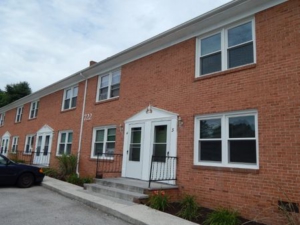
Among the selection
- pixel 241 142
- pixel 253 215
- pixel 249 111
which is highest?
pixel 249 111

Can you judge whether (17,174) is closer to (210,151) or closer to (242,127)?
(210,151)

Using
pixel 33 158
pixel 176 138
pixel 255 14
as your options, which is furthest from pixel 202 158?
pixel 33 158

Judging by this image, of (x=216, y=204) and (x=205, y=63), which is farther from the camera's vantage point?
(x=205, y=63)

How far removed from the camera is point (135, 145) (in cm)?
1025

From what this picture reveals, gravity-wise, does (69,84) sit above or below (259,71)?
above

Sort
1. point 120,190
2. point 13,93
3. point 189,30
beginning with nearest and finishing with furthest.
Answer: point 120,190 → point 189,30 → point 13,93

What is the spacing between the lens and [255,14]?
7438 mm

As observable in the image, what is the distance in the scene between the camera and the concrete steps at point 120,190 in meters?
7.21

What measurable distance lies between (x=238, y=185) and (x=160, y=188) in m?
2.23

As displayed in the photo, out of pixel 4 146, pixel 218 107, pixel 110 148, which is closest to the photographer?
pixel 218 107

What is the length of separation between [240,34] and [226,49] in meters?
0.59

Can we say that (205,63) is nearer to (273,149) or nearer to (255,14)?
(255,14)

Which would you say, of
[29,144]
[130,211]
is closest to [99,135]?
[130,211]

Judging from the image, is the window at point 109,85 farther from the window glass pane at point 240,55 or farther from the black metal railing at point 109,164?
the window glass pane at point 240,55
